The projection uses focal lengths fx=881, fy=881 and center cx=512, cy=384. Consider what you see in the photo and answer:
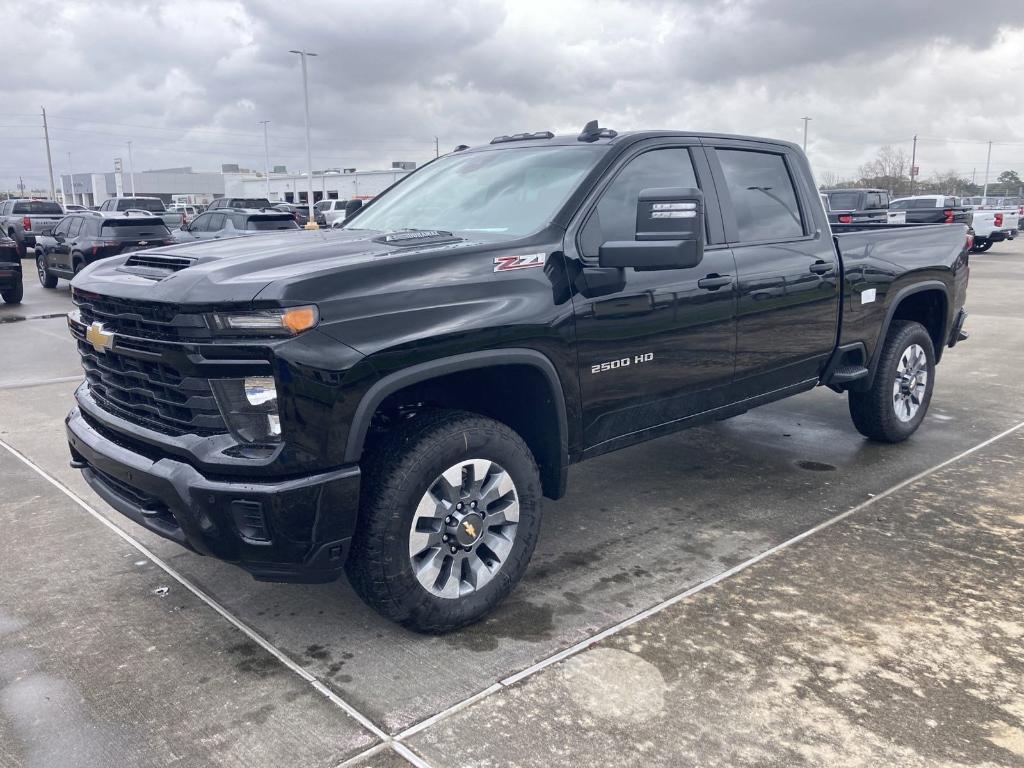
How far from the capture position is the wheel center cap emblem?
326cm

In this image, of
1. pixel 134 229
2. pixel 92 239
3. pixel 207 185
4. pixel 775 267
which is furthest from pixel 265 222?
pixel 207 185

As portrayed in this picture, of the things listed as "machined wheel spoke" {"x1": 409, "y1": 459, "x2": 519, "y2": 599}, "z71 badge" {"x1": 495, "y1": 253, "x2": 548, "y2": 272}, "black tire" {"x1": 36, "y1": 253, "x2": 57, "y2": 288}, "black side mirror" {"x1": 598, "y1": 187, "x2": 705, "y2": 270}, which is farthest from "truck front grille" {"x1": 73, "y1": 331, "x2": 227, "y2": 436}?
"black tire" {"x1": 36, "y1": 253, "x2": 57, "y2": 288}

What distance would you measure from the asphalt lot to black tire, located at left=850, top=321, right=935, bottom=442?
497 mm

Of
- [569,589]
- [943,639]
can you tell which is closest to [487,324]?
[569,589]

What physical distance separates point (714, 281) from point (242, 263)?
86.5 inches

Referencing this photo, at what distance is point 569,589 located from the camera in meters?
3.74

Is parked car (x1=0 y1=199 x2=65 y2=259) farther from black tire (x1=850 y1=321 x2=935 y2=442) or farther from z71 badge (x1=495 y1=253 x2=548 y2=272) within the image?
z71 badge (x1=495 y1=253 x2=548 y2=272)

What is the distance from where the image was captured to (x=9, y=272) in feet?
47.4

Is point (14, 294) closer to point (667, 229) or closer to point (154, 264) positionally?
point (154, 264)

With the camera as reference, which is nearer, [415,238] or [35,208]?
[415,238]

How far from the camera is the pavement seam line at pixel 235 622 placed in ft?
9.30

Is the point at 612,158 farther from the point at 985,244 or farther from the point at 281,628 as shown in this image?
the point at 985,244

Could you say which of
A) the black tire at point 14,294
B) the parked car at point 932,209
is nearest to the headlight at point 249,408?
the black tire at point 14,294

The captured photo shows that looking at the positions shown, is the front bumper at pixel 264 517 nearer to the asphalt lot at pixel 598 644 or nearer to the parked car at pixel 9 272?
the asphalt lot at pixel 598 644
